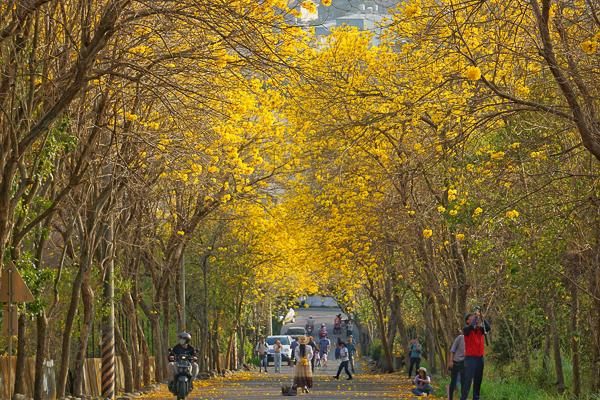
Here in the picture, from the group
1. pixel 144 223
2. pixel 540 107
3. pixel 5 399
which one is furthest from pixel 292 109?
pixel 540 107

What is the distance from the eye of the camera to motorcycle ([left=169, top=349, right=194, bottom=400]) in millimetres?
15852

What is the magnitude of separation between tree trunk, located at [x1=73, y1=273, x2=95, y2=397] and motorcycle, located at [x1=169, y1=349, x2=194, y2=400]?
195cm

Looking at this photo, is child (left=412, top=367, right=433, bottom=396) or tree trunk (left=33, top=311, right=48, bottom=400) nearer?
tree trunk (left=33, top=311, right=48, bottom=400)

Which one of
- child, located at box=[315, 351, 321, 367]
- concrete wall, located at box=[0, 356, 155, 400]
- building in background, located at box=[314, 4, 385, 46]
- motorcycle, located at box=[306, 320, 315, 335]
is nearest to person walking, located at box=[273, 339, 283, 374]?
child, located at box=[315, 351, 321, 367]

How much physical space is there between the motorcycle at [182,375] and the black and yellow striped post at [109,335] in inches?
86.5

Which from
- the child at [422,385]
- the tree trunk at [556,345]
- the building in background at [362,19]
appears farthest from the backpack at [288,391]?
the building in background at [362,19]

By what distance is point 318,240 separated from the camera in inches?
868

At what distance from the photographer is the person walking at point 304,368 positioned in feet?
67.3

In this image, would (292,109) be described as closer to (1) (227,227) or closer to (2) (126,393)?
(2) (126,393)

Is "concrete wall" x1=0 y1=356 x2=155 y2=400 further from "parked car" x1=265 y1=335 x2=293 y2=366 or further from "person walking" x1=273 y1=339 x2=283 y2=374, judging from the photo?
"parked car" x1=265 y1=335 x2=293 y2=366

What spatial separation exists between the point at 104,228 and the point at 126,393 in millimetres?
4903

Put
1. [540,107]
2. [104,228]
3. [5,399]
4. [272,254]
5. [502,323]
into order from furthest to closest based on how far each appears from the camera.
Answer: [272,254] < [502,323] < [104,228] < [5,399] < [540,107]

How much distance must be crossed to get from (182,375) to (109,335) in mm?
2560

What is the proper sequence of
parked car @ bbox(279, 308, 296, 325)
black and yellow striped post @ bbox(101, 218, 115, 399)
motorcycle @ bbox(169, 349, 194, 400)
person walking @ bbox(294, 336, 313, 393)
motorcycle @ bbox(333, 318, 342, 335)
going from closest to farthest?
motorcycle @ bbox(169, 349, 194, 400)
black and yellow striped post @ bbox(101, 218, 115, 399)
person walking @ bbox(294, 336, 313, 393)
parked car @ bbox(279, 308, 296, 325)
motorcycle @ bbox(333, 318, 342, 335)
